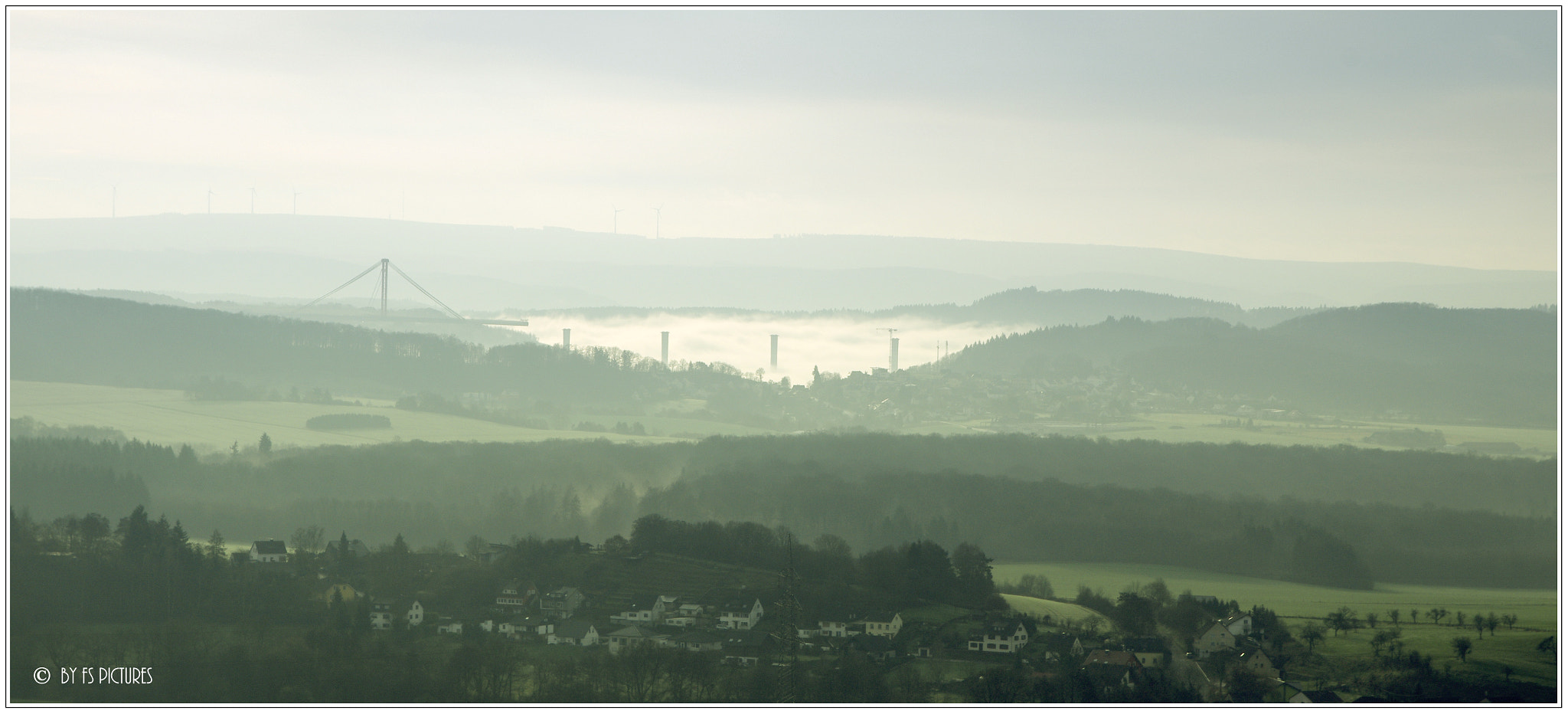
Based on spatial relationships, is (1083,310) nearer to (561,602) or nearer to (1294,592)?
(1294,592)

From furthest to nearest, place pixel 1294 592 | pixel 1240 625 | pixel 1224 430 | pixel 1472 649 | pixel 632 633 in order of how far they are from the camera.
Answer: pixel 1224 430 → pixel 1294 592 → pixel 1240 625 → pixel 632 633 → pixel 1472 649

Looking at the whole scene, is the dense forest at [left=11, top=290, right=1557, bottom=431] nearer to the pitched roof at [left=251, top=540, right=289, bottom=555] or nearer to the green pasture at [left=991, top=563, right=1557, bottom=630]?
the green pasture at [left=991, top=563, right=1557, bottom=630]

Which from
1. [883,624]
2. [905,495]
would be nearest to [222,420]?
[905,495]

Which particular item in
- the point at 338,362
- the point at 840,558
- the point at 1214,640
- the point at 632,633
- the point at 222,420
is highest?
the point at 338,362

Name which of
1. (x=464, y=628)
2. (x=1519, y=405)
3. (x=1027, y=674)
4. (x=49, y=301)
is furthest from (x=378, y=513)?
(x=1519, y=405)

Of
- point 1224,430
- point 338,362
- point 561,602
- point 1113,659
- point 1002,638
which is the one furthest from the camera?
point 338,362

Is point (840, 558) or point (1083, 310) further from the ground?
point (1083, 310)
